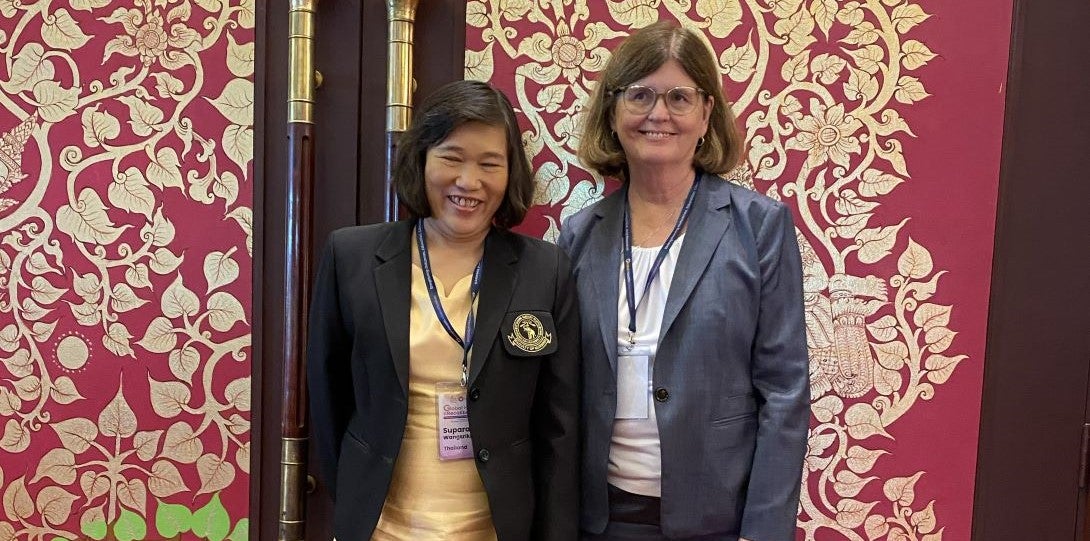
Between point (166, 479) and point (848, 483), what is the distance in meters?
1.49

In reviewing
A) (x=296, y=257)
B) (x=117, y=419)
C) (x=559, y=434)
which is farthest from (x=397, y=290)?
(x=117, y=419)

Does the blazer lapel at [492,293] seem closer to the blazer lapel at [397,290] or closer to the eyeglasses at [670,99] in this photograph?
the blazer lapel at [397,290]

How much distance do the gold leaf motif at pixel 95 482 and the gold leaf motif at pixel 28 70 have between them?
2.75 feet

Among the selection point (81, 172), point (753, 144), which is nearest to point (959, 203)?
point (753, 144)

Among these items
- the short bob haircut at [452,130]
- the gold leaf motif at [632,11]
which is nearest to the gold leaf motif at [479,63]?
the gold leaf motif at [632,11]

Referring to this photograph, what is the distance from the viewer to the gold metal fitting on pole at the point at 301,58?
1421 millimetres

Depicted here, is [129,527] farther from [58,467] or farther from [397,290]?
[397,290]

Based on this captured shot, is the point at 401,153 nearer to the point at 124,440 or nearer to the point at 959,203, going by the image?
the point at 124,440

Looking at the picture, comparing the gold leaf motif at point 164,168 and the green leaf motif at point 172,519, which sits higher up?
the gold leaf motif at point 164,168

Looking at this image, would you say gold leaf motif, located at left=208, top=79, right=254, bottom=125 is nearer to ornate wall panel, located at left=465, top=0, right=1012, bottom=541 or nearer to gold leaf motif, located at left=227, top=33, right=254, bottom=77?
gold leaf motif, located at left=227, top=33, right=254, bottom=77

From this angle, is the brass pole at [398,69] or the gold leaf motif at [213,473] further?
the gold leaf motif at [213,473]

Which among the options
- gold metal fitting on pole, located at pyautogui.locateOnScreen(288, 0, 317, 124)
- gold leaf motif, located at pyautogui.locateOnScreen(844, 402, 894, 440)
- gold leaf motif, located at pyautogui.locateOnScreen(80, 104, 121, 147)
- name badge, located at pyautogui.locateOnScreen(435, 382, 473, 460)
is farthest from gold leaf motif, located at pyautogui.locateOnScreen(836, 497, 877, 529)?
gold leaf motif, located at pyautogui.locateOnScreen(80, 104, 121, 147)

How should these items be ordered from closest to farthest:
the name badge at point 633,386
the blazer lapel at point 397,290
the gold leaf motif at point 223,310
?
the blazer lapel at point 397,290 → the name badge at point 633,386 → the gold leaf motif at point 223,310

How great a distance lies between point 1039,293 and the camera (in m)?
1.51
